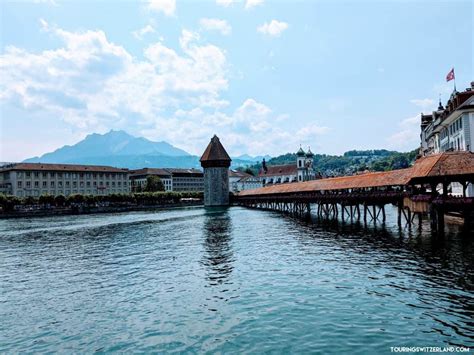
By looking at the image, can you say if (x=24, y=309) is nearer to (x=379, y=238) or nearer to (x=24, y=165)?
(x=379, y=238)

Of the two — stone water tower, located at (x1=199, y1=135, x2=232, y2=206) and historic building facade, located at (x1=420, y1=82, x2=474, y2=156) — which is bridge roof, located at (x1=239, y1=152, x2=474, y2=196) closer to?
historic building facade, located at (x1=420, y1=82, x2=474, y2=156)

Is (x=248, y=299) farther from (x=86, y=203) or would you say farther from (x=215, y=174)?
(x=86, y=203)

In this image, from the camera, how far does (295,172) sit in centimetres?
14800

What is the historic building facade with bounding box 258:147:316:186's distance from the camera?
14475cm

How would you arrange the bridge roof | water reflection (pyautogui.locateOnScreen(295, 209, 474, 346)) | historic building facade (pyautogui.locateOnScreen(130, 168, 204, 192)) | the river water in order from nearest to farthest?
1. the river water
2. water reflection (pyautogui.locateOnScreen(295, 209, 474, 346))
3. the bridge roof
4. historic building facade (pyautogui.locateOnScreen(130, 168, 204, 192))

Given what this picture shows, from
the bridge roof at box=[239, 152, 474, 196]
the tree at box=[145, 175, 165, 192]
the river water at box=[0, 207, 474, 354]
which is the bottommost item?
the river water at box=[0, 207, 474, 354]

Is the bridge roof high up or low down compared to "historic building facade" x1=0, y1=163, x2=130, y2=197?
down

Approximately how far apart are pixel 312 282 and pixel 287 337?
18.9 ft

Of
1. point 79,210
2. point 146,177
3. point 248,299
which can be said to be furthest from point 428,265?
point 146,177

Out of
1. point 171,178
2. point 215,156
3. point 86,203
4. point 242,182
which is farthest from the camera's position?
point 242,182

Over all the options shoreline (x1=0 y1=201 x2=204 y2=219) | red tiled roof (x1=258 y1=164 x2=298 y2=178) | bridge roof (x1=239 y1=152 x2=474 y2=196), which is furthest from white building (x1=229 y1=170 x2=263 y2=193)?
bridge roof (x1=239 y1=152 x2=474 y2=196)

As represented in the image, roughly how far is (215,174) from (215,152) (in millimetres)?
5248

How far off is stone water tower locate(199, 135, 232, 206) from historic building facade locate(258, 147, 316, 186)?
169 feet

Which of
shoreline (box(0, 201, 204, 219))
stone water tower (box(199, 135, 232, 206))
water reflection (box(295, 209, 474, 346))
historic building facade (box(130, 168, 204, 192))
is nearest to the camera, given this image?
water reflection (box(295, 209, 474, 346))
